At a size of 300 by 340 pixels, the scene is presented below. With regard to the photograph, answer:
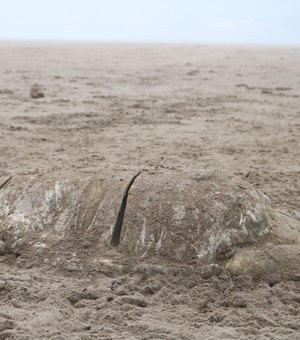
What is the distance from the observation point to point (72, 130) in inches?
326

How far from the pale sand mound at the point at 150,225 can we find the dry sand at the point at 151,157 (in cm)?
12

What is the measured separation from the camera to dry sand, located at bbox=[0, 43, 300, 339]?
304 cm

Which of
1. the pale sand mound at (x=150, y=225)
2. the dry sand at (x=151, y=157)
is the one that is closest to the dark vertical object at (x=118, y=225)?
the pale sand mound at (x=150, y=225)

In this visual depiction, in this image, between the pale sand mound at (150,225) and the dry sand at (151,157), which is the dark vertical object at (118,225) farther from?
the dry sand at (151,157)

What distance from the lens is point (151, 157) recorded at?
22.2 ft

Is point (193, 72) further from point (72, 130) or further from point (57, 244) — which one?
point (57, 244)

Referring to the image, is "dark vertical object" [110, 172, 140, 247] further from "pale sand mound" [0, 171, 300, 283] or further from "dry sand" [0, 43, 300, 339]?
"dry sand" [0, 43, 300, 339]

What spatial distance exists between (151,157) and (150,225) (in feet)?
10.1

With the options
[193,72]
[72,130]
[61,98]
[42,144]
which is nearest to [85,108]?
[61,98]

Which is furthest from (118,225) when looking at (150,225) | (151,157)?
(151,157)

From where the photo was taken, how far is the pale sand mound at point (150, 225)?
365cm

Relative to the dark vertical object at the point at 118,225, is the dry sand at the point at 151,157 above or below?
below

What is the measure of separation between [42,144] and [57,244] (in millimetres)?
3749

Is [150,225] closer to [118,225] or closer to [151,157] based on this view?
[118,225]
